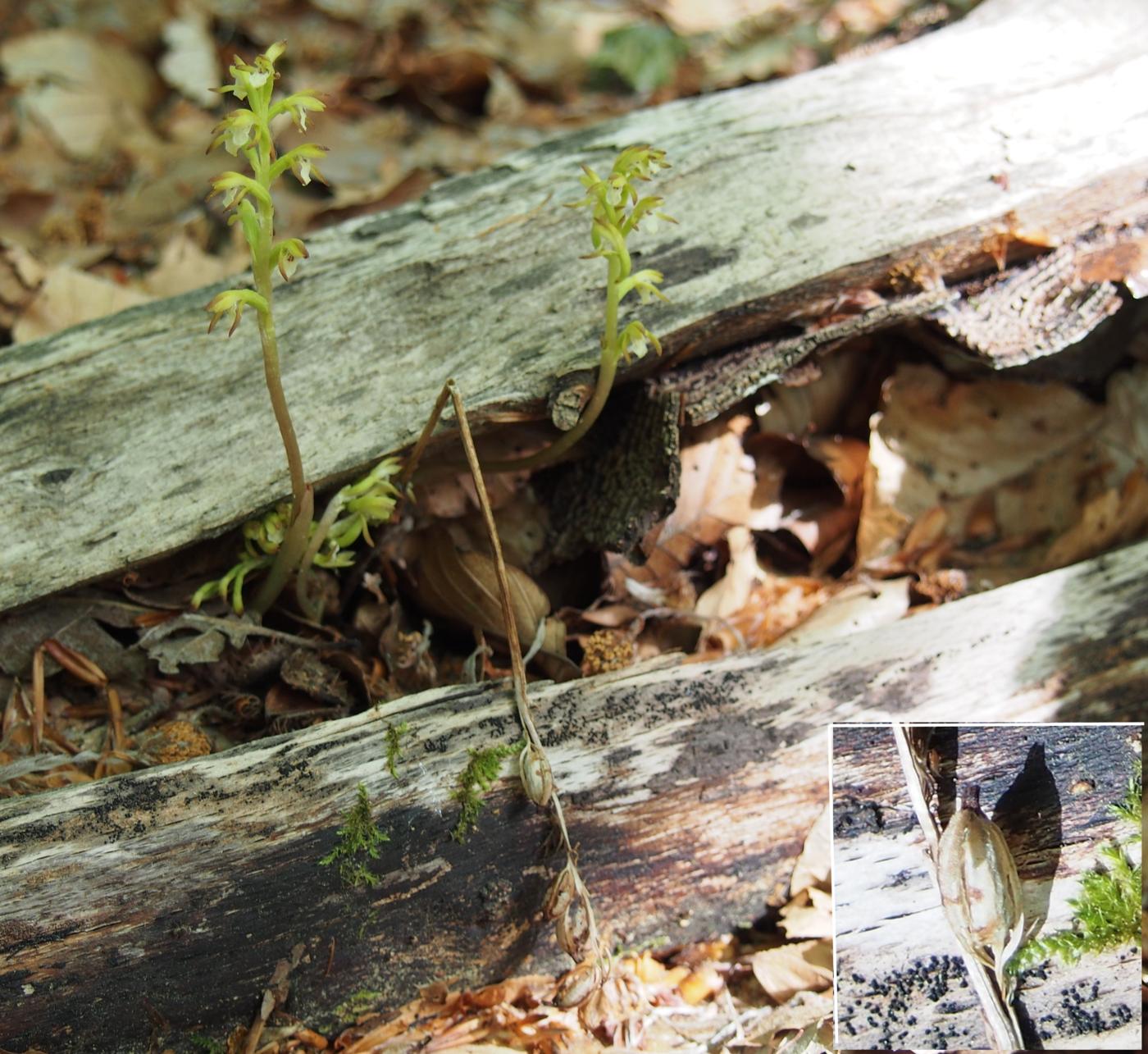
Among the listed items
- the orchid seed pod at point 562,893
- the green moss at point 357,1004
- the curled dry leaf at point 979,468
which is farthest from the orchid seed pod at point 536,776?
the curled dry leaf at point 979,468

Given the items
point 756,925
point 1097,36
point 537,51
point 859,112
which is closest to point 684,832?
point 756,925

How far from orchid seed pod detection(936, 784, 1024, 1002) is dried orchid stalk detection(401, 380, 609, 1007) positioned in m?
0.65

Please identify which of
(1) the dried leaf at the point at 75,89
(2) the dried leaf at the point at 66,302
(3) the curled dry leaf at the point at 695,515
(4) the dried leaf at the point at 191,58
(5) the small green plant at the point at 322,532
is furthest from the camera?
(4) the dried leaf at the point at 191,58

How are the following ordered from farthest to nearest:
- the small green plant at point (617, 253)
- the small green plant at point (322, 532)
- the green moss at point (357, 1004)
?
the small green plant at point (322, 532), the green moss at point (357, 1004), the small green plant at point (617, 253)

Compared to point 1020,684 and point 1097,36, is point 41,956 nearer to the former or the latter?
point 1020,684

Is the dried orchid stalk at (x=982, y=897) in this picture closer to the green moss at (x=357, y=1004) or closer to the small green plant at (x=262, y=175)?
the green moss at (x=357, y=1004)

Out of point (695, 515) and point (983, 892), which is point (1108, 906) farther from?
point (695, 515)

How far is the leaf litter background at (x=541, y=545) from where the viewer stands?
199cm

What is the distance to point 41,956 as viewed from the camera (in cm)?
174

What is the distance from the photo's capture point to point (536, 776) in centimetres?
190

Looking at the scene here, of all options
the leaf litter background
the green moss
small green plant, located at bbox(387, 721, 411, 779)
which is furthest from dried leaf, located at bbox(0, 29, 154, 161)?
the green moss

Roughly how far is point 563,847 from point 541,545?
2.50 ft

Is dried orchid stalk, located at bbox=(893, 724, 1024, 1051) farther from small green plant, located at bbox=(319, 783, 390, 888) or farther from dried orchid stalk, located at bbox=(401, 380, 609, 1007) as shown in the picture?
small green plant, located at bbox=(319, 783, 390, 888)

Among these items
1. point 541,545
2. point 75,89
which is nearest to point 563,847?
point 541,545
